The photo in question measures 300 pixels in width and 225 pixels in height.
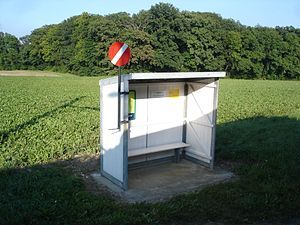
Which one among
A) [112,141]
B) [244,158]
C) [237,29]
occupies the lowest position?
[244,158]

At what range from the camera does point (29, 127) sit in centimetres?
1105

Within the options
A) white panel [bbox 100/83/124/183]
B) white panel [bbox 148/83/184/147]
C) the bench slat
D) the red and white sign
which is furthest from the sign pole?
white panel [bbox 148/83/184/147]

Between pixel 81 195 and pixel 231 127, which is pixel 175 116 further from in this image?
pixel 231 127

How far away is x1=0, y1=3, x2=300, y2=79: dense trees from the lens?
58028 mm

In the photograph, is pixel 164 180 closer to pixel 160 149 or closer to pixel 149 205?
pixel 160 149

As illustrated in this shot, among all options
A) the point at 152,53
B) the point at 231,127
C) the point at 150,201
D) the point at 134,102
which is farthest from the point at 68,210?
the point at 152,53

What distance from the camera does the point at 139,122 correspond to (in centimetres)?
768

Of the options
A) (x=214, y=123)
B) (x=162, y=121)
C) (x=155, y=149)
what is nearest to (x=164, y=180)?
(x=155, y=149)

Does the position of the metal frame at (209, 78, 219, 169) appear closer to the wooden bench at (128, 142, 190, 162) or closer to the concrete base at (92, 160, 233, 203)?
the concrete base at (92, 160, 233, 203)

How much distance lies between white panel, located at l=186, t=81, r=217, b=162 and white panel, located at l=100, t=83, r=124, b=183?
7.51 ft

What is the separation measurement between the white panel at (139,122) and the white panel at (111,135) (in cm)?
69

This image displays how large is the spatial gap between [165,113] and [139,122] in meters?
0.77

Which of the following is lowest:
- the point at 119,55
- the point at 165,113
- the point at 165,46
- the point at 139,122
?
the point at 139,122

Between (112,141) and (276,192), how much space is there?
318 cm
